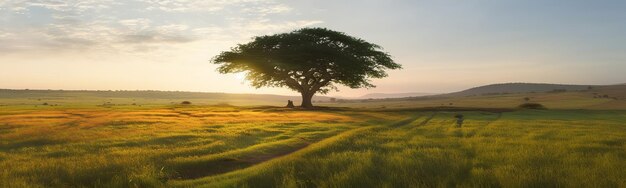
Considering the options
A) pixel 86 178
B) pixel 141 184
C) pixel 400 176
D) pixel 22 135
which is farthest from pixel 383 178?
pixel 22 135

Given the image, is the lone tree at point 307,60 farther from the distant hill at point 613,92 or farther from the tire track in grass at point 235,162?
the distant hill at point 613,92

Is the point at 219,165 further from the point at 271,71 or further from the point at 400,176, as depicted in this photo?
the point at 271,71

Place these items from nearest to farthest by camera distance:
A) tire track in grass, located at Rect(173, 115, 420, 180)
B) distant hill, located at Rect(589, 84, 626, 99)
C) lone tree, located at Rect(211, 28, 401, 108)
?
1. tire track in grass, located at Rect(173, 115, 420, 180)
2. lone tree, located at Rect(211, 28, 401, 108)
3. distant hill, located at Rect(589, 84, 626, 99)

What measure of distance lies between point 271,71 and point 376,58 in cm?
1608

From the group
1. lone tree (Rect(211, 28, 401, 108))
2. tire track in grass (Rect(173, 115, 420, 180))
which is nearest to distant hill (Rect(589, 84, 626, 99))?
lone tree (Rect(211, 28, 401, 108))

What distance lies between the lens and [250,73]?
2714 inches

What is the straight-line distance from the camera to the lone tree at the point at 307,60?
6272 centimetres

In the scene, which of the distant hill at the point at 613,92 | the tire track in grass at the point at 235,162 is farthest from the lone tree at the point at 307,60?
the distant hill at the point at 613,92

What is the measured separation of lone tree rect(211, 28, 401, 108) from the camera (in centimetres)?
6272

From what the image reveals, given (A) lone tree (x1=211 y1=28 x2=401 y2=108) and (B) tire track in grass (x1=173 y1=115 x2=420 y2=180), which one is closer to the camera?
(B) tire track in grass (x1=173 y1=115 x2=420 y2=180)

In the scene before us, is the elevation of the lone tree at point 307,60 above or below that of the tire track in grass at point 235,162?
above

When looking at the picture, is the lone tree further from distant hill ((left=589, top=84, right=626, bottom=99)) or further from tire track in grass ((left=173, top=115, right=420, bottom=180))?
distant hill ((left=589, top=84, right=626, bottom=99))

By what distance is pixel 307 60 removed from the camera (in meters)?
64.4

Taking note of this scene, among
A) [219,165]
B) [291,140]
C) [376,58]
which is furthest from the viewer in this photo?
[376,58]
